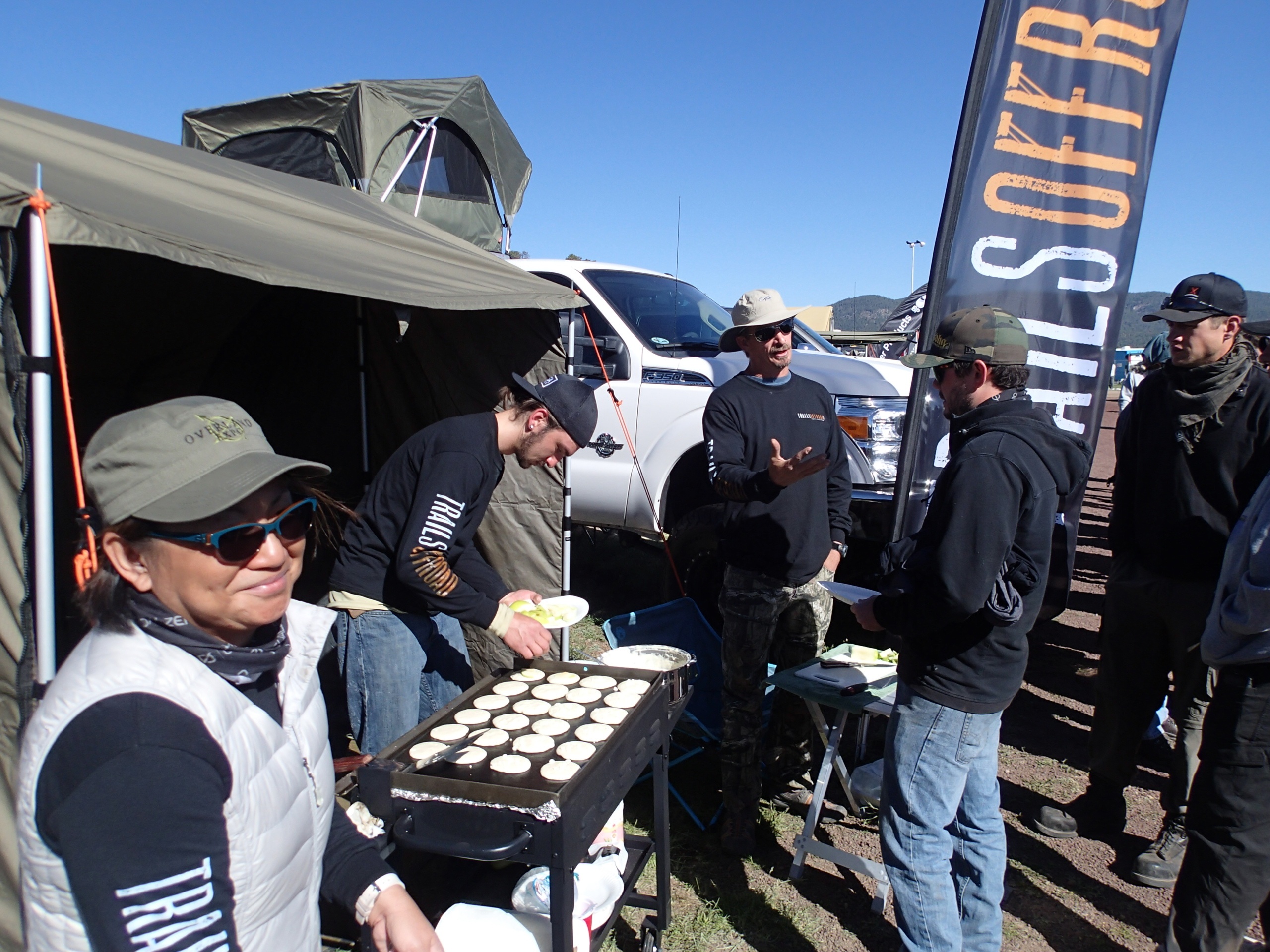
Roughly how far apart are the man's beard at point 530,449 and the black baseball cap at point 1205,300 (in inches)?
96.6

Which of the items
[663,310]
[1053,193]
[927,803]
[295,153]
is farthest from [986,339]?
[295,153]

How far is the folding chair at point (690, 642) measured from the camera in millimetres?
4242

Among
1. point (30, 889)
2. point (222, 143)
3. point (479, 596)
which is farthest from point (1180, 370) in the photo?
point (222, 143)

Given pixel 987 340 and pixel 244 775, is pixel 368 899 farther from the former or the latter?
pixel 987 340

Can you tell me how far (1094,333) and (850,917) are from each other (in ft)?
10.4

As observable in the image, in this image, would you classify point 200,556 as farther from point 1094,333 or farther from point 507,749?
point 1094,333

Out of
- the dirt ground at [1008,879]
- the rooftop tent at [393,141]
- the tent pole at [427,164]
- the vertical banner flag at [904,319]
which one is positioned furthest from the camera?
the vertical banner flag at [904,319]

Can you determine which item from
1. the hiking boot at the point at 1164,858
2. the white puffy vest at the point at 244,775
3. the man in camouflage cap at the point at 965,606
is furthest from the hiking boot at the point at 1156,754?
the white puffy vest at the point at 244,775

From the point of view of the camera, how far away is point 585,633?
6.12 meters

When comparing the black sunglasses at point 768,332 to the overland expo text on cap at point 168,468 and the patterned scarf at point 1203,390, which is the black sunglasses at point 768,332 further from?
the overland expo text on cap at point 168,468

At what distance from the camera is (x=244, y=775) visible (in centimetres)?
118

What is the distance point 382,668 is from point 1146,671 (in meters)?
3.11

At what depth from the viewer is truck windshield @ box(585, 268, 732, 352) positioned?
5867 mm

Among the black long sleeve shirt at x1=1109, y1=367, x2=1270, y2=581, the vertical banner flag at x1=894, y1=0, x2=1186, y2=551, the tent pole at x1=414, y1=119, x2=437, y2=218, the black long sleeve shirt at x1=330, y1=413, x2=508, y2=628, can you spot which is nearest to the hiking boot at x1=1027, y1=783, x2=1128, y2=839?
the black long sleeve shirt at x1=1109, y1=367, x2=1270, y2=581
